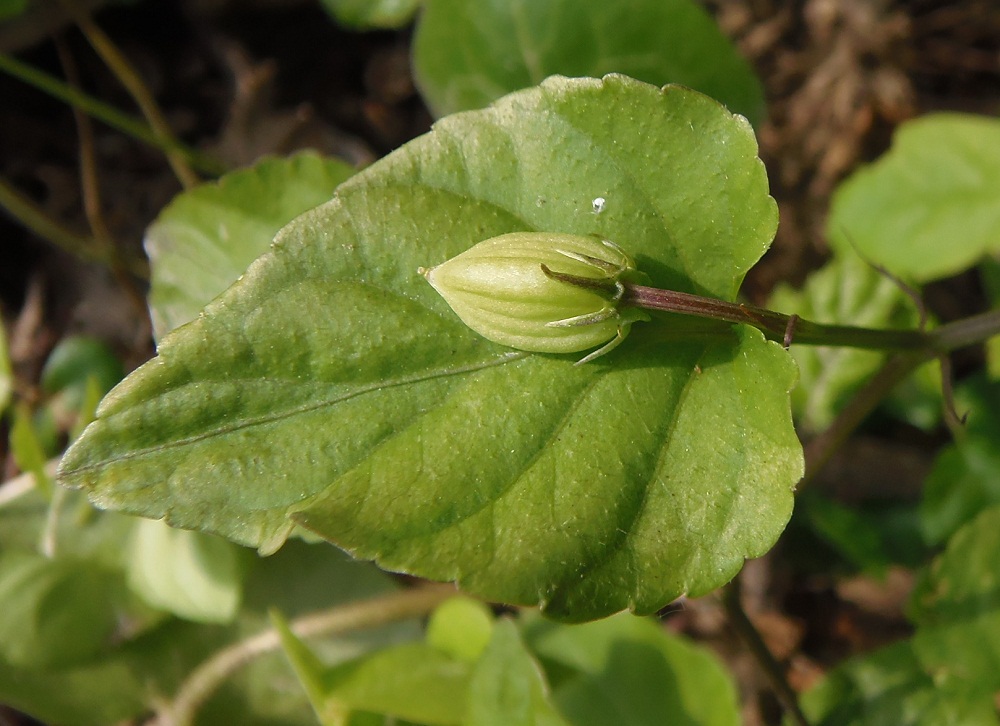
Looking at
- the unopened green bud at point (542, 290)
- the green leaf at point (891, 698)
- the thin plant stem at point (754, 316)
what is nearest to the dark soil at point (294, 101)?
the green leaf at point (891, 698)

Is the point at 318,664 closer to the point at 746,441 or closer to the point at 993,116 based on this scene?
the point at 746,441

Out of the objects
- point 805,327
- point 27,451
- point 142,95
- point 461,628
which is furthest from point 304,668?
point 142,95

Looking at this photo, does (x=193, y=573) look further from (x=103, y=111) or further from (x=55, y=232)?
(x=103, y=111)

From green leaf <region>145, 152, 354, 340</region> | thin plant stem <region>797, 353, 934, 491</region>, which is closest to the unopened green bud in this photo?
thin plant stem <region>797, 353, 934, 491</region>

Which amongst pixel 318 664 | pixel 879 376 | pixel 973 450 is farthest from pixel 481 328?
pixel 973 450

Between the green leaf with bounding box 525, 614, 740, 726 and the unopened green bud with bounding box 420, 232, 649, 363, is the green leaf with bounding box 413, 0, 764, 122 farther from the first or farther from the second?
the green leaf with bounding box 525, 614, 740, 726

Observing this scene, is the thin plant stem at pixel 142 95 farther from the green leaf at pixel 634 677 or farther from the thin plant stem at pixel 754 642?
the thin plant stem at pixel 754 642
